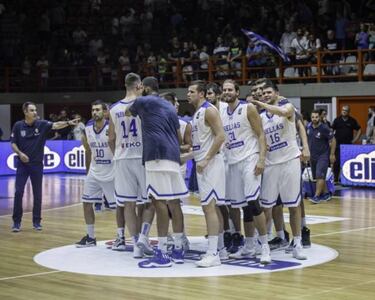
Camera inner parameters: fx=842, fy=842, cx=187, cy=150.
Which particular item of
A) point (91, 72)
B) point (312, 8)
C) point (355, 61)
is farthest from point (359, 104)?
point (91, 72)

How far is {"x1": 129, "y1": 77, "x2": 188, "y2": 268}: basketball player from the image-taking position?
954 centimetres

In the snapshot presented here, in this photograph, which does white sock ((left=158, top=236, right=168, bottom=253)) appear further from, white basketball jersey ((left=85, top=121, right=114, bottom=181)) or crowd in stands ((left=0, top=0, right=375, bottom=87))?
crowd in stands ((left=0, top=0, right=375, bottom=87))

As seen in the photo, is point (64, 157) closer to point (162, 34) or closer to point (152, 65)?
point (152, 65)

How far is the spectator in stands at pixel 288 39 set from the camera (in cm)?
2514

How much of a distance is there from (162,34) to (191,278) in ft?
79.0

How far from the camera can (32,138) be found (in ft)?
42.8

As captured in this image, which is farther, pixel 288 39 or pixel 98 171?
pixel 288 39

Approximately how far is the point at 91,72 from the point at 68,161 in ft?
23.6

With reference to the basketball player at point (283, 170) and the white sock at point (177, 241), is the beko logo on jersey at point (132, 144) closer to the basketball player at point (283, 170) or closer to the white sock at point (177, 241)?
the white sock at point (177, 241)

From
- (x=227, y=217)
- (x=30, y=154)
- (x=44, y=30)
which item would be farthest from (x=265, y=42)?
(x=227, y=217)

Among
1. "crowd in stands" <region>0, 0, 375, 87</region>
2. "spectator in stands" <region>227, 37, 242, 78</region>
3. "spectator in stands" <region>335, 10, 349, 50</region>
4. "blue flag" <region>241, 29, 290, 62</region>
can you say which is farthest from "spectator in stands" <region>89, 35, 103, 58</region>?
"spectator in stands" <region>335, 10, 349, 50</region>

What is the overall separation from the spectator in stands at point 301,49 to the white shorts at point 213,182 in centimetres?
1543

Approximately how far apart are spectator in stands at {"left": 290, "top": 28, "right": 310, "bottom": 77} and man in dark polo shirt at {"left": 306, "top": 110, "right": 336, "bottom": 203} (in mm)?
8105

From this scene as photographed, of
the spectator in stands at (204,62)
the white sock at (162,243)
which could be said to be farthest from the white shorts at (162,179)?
the spectator in stands at (204,62)
